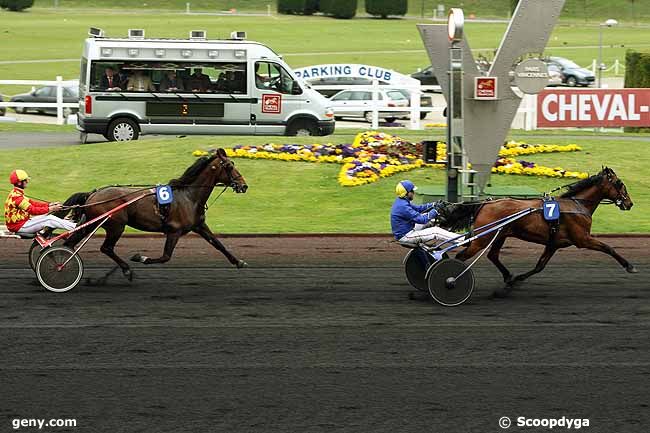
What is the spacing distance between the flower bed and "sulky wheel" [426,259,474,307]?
8519 millimetres

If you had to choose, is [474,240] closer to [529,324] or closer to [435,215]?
[435,215]

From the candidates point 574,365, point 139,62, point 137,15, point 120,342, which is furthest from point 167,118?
point 137,15

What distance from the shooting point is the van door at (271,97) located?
88.7 feet

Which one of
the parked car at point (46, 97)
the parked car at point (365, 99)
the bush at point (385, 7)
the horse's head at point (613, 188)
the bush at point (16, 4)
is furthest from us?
the bush at point (385, 7)

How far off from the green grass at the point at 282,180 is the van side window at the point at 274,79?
106 inches

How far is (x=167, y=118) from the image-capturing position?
26.8 meters

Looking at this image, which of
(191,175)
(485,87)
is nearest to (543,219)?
(191,175)

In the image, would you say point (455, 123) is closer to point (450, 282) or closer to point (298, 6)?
point (450, 282)

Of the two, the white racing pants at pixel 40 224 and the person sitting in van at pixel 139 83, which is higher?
the person sitting in van at pixel 139 83

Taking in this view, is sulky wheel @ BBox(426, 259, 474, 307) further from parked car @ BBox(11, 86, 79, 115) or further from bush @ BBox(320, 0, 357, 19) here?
bush @ BBox(320, 0, 357, 19)

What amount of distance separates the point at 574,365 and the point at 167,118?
18.4m

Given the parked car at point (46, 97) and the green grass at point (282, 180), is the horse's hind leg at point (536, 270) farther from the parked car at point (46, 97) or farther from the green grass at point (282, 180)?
the parked car at point (46, 97)
